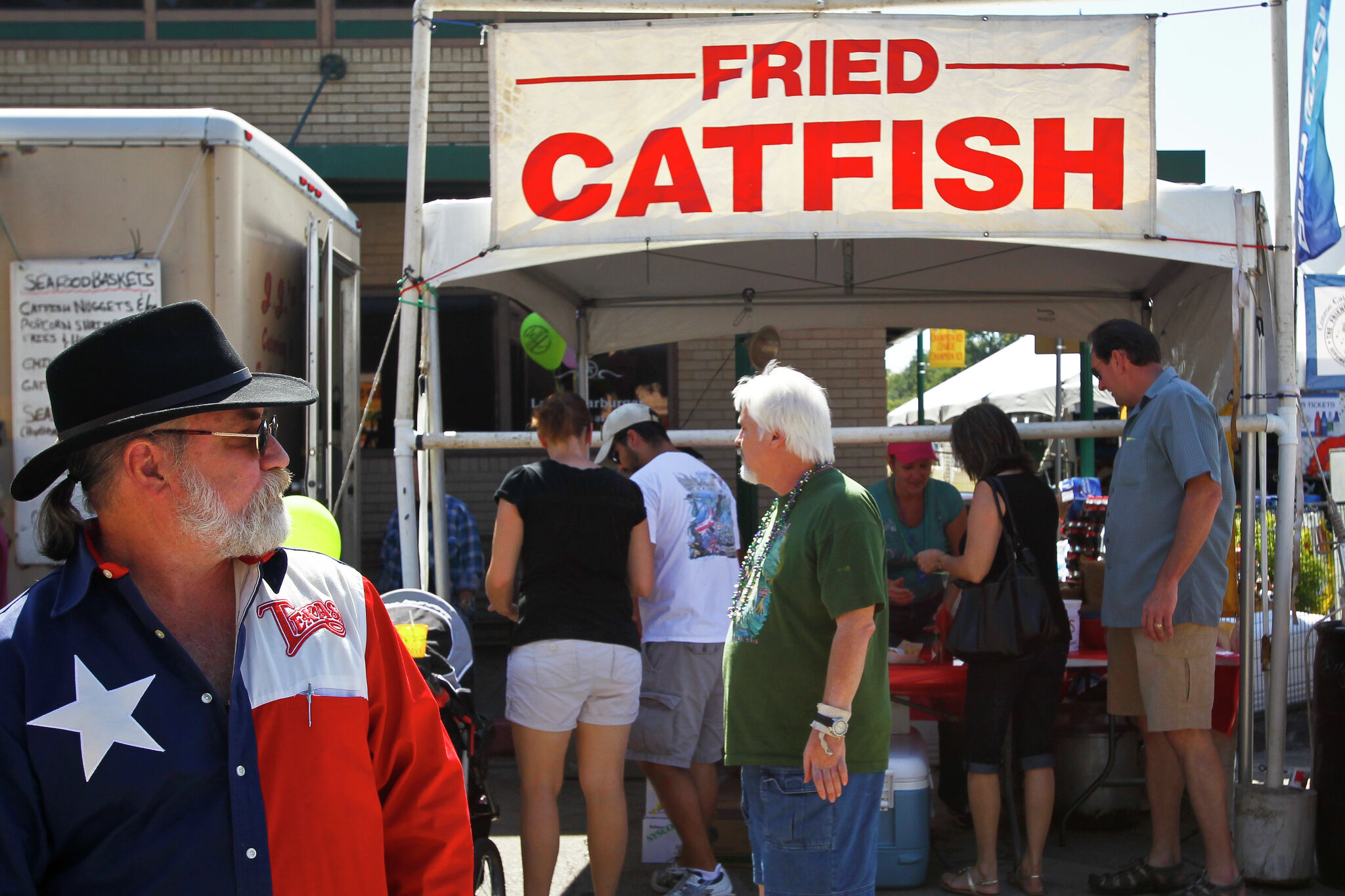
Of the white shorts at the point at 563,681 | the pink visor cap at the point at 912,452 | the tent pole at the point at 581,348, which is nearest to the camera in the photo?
the white shorts at the point at 563,681

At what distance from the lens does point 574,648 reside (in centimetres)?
378

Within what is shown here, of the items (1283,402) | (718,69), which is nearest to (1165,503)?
(1283,402)

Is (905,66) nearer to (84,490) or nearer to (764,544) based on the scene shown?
(764,544)

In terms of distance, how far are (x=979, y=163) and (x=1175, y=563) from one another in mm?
1607

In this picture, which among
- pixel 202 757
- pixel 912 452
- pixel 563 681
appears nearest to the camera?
pixel 202 757

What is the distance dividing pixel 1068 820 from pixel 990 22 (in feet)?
11.5

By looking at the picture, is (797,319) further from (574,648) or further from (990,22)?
(574,648)

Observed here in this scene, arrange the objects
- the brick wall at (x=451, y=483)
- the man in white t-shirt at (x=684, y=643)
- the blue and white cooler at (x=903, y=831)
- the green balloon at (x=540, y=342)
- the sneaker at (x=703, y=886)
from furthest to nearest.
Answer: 1. the brick wall at (x=451, y=483)
2. the green balloon at (x=540, y=342)
3. the blue and white cooler at (x=903, y=831)
4. the man in white t-shirt at (x=684, y=643)
5. the sneaker at (x=703, y=886)

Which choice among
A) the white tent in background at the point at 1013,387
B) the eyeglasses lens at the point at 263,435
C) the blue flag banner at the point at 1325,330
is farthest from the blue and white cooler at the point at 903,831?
the white tent in background at the point at 1013,387

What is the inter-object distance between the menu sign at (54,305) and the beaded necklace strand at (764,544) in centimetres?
277

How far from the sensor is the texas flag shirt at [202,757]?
4.84ft

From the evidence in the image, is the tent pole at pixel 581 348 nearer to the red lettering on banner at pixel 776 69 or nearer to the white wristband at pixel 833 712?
the red lettering on banner at pixel 776 69

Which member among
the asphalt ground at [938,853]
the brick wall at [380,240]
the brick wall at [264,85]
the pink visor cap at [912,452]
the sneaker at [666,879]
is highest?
the brick wall at [264,85]

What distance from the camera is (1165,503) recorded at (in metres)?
3.96
